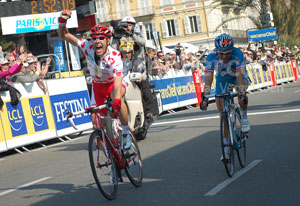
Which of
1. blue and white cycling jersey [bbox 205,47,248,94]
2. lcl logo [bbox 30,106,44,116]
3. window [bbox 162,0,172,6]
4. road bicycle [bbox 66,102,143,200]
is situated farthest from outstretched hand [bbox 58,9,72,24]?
window [bbox 162,0,172,6]

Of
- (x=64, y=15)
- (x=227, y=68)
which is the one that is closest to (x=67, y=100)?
(x=227, y=68)

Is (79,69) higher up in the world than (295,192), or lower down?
higher up

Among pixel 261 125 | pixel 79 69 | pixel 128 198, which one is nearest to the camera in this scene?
pixel 128 198

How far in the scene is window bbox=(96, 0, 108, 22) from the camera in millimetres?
83312

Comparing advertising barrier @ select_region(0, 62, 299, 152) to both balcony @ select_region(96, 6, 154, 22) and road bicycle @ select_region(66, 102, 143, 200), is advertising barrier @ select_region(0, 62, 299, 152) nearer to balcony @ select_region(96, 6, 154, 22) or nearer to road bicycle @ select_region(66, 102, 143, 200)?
road bicycle @ select_region(66, 102, 143, 200)

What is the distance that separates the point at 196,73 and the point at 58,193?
16.8 meters

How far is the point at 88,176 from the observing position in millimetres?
9227

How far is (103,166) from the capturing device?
7281 millimetres

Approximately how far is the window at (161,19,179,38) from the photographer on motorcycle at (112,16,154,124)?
67856 mm

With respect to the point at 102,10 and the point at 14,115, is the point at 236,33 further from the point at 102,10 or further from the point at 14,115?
the point at 14,115

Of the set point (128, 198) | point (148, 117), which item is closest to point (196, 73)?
point (148, 117)

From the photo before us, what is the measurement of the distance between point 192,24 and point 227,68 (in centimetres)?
7203

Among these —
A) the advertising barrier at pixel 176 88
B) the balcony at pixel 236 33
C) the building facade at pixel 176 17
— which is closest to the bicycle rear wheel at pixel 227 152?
the advertising barrier at pixel 176 88

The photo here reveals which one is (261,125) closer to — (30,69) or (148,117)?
(148,117)
